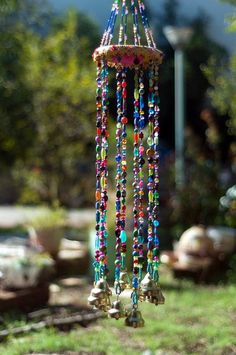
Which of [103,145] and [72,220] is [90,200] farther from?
[103,145]

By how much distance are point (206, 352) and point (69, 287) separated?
2888mm

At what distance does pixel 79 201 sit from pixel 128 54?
39.0ft

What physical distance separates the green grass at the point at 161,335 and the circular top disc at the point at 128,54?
219 cm

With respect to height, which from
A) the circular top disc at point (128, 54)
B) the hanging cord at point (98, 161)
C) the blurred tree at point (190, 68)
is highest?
the blurred tree at point (190, 68)

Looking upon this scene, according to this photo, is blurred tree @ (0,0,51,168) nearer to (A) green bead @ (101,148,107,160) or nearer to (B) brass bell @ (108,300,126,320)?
(A) green bead @ (101,148,107,160)

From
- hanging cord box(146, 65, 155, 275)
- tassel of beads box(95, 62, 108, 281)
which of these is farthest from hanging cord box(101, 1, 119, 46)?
hanging cord box(146, 65, 155, 275)

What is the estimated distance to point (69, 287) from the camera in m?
7.59

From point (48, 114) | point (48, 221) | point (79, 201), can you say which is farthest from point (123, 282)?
point (79, 201)

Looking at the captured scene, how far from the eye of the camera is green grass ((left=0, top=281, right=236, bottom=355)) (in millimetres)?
4980

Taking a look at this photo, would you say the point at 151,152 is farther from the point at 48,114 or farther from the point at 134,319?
the point at 48,114

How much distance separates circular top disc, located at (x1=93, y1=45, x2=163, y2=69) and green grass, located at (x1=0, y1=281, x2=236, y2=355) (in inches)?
86.0

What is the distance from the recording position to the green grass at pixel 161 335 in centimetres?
498

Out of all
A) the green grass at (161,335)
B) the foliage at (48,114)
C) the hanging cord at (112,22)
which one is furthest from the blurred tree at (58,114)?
the hanging cord at (112,22)

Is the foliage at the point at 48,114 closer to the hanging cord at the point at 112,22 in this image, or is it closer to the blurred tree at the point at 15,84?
the blurred tree at the point at 15,84
